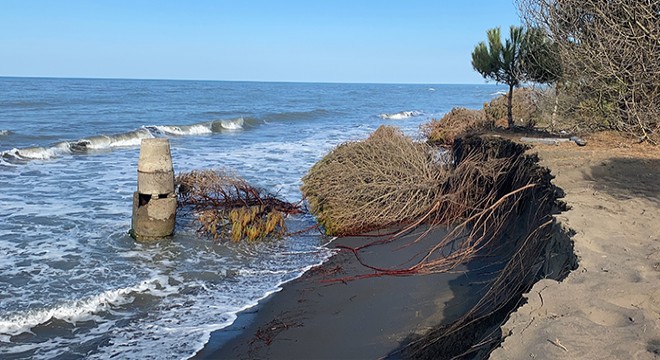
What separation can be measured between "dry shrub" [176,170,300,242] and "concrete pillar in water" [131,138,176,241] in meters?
0.87

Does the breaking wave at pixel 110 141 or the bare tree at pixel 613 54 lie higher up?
the bare tree at pixel 613 54

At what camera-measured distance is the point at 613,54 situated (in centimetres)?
→ 1190

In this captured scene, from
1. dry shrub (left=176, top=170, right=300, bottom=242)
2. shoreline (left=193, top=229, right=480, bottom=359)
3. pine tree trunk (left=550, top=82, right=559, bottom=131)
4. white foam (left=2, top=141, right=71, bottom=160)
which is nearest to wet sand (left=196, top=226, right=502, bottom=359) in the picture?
shoreline (left=193, top=229, right=480, bottom=359)

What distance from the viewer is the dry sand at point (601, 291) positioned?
3816 mm

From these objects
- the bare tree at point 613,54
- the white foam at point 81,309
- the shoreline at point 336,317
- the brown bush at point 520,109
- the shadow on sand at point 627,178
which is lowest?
the white foam at point 81,309

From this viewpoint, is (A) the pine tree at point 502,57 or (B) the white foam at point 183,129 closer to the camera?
(A) the pine tree at point 502,57

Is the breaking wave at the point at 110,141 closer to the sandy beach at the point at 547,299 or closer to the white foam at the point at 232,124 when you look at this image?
the white foam at the point at 232,124

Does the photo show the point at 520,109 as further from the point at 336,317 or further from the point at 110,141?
the point at 110,141

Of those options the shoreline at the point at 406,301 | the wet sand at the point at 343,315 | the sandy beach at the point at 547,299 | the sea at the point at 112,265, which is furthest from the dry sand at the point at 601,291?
the sea at the point at 112,265

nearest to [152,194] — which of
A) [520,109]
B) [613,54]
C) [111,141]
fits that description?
[613,54]

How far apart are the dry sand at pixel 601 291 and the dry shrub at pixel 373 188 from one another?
352 cm

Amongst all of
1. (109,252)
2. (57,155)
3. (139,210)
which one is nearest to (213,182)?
(139,210)

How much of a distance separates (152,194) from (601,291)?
28.6 ft

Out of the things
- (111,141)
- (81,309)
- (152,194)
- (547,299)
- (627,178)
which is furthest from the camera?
(111,141)
